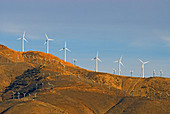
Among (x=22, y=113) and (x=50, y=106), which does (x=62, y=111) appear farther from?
(x=22, y=113)

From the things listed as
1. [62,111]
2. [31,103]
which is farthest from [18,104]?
[62,111]

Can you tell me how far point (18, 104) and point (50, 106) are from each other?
17.4m

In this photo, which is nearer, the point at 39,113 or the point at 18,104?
the point at 39,113

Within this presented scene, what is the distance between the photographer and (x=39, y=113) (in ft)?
607

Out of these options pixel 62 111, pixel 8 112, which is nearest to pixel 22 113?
pixel 8 112

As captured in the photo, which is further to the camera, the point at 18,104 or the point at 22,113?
the point at 18,104

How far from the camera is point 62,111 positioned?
635ft

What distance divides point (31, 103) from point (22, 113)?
38.6 ft

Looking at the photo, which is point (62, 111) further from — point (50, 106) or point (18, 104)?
point (18, 104)

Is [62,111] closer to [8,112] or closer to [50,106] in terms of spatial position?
[50,106]

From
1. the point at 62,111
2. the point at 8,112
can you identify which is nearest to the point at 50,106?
the point at 62,111

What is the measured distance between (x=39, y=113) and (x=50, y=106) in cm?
1439

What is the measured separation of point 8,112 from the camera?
187m

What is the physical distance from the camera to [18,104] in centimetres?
19750
